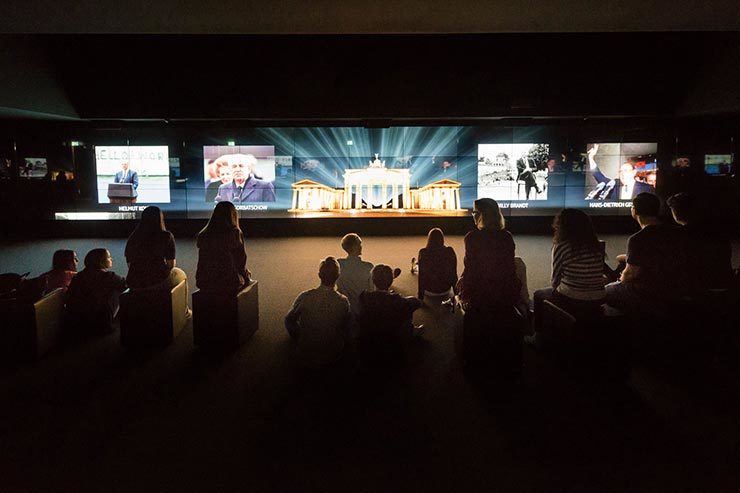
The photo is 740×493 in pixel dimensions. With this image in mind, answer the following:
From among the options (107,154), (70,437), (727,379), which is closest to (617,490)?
(727,379)

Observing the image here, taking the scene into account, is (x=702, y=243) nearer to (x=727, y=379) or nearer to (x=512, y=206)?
(x=727, y=379)

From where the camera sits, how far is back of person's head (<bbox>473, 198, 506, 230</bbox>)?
14.9 ft

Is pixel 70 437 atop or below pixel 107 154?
below

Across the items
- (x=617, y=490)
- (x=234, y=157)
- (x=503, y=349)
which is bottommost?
(x=617, y=490)

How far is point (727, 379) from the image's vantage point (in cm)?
419

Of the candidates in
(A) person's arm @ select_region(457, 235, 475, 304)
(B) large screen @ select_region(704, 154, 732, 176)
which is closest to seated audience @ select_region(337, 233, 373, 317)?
(A) person's arm @ select_region(457, 235, 475, 304)

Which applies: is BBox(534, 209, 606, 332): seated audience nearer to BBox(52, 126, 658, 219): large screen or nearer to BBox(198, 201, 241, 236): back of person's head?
BBox(198, 201, 241, 236): back of person's head

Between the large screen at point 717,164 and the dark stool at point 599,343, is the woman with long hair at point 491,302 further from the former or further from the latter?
the large screen at point 717,164

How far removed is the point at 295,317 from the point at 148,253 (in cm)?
160

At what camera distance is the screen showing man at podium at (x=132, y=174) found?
13992 millimetres

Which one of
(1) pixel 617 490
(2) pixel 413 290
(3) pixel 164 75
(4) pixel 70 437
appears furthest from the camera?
(3) pixel 164 75

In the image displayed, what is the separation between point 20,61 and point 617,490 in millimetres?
12671

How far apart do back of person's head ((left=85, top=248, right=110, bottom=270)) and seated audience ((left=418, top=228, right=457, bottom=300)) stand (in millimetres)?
3519

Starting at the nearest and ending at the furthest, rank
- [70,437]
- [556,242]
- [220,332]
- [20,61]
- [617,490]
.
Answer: [617,490]
[70,437]
[556,242]
[220,332]
[20,61]
